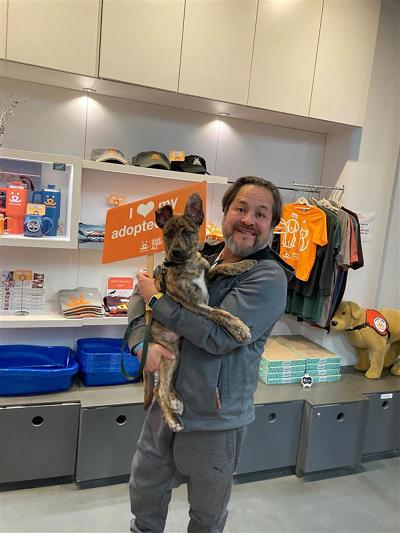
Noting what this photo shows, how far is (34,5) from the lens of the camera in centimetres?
215

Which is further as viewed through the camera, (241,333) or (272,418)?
(272,418)

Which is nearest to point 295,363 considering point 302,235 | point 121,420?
point 302,235

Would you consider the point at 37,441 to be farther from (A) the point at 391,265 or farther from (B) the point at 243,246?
(A) the point at 391,265

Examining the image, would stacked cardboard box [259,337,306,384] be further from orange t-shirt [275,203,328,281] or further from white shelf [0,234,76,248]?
white shelf [0,234,76,248]

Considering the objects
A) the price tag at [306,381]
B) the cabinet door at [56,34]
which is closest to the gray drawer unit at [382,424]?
the price tag at [306,381]

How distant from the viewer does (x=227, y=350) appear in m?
1.27

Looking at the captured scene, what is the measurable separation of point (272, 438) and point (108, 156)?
1.92 m

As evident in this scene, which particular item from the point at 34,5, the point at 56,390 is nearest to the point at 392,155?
the point at 34,5

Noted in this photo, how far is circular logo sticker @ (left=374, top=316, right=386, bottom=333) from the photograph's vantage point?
3085mm

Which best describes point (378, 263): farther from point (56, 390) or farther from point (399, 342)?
point (56, 390)

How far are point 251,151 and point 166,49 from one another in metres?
0.95

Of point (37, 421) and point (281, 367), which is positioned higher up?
point (281, 367)

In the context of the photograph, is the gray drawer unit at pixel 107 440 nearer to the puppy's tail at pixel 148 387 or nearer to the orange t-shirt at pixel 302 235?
the puppy's tail at pixel 148 387

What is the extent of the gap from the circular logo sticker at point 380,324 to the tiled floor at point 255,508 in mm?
998
